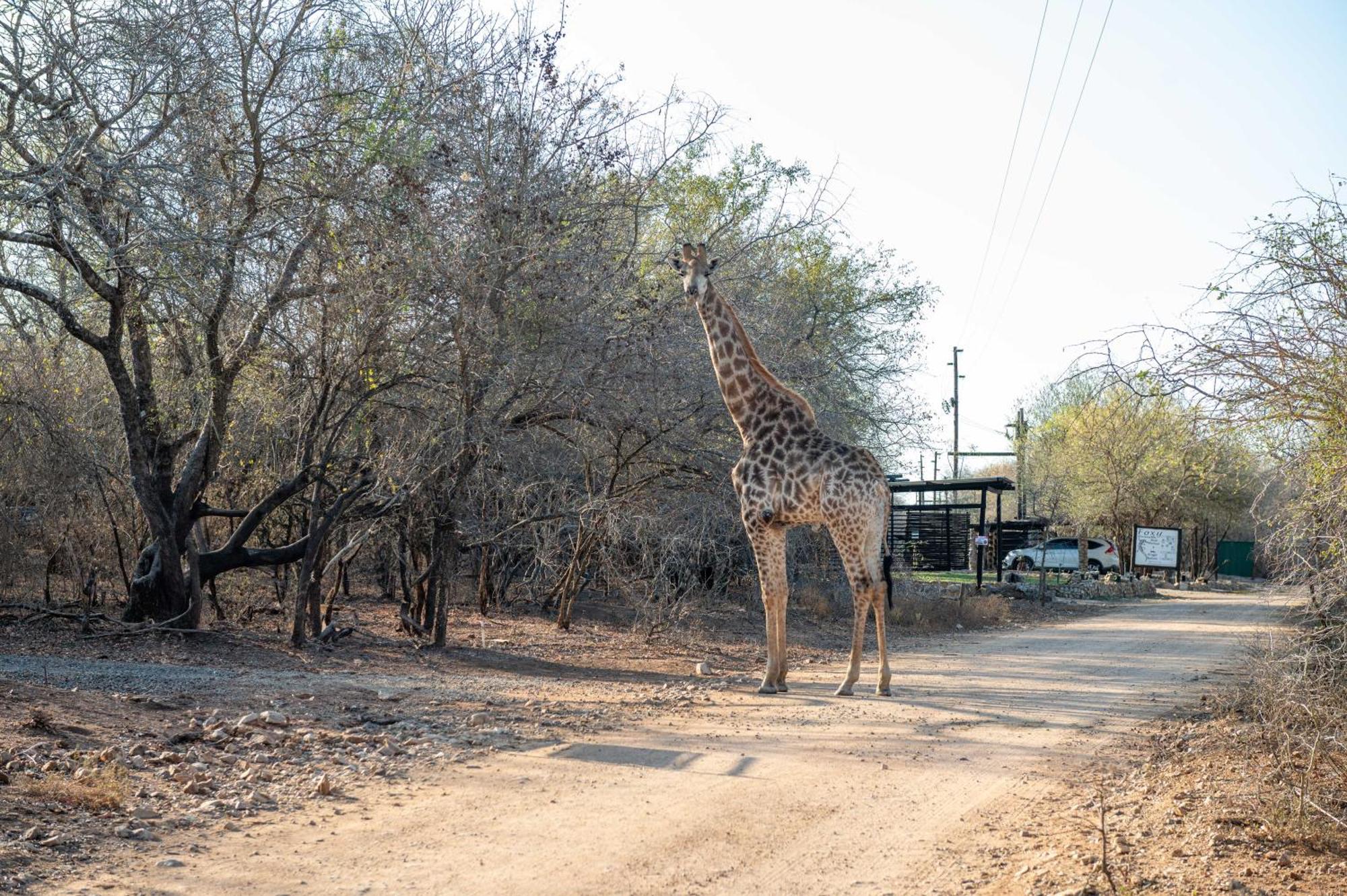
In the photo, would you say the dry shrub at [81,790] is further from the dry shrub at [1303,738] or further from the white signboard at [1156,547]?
the white signboard at [1156,547]

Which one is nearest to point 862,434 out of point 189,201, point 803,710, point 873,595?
point 873,595

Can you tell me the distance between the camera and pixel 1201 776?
762 centimetres

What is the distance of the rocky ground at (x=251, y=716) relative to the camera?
247 inches

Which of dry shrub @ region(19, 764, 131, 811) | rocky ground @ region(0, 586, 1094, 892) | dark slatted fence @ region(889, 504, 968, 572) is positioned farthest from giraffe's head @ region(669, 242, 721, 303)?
dark slatted fence @ region(889, 504, 968, 572)

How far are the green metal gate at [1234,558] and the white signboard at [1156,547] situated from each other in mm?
15366

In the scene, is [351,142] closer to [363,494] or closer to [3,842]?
[363,494]

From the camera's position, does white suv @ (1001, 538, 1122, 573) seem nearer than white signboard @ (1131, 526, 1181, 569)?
No

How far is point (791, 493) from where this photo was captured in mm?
11422

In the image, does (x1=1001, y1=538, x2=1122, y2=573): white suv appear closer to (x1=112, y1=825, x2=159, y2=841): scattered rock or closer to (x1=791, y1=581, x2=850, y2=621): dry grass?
(x1=791, y1=581, x2=850, y2=621): dry grass

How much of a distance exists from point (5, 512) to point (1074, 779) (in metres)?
13.5

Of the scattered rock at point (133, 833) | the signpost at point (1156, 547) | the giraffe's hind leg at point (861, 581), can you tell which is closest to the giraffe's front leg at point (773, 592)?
the giraffe's hind leg at point (861, 581)

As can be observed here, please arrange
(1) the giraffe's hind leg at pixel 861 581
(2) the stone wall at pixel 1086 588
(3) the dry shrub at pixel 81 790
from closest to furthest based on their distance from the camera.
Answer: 1. (3) the dry shrub at pixel 81 790
2. (1) the giraffe's hind leg at pixel 861 581
3. (2) the stone wall at pixel 1086 588

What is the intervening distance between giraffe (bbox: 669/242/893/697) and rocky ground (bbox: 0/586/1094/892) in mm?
1391

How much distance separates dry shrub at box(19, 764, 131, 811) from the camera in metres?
6.36
